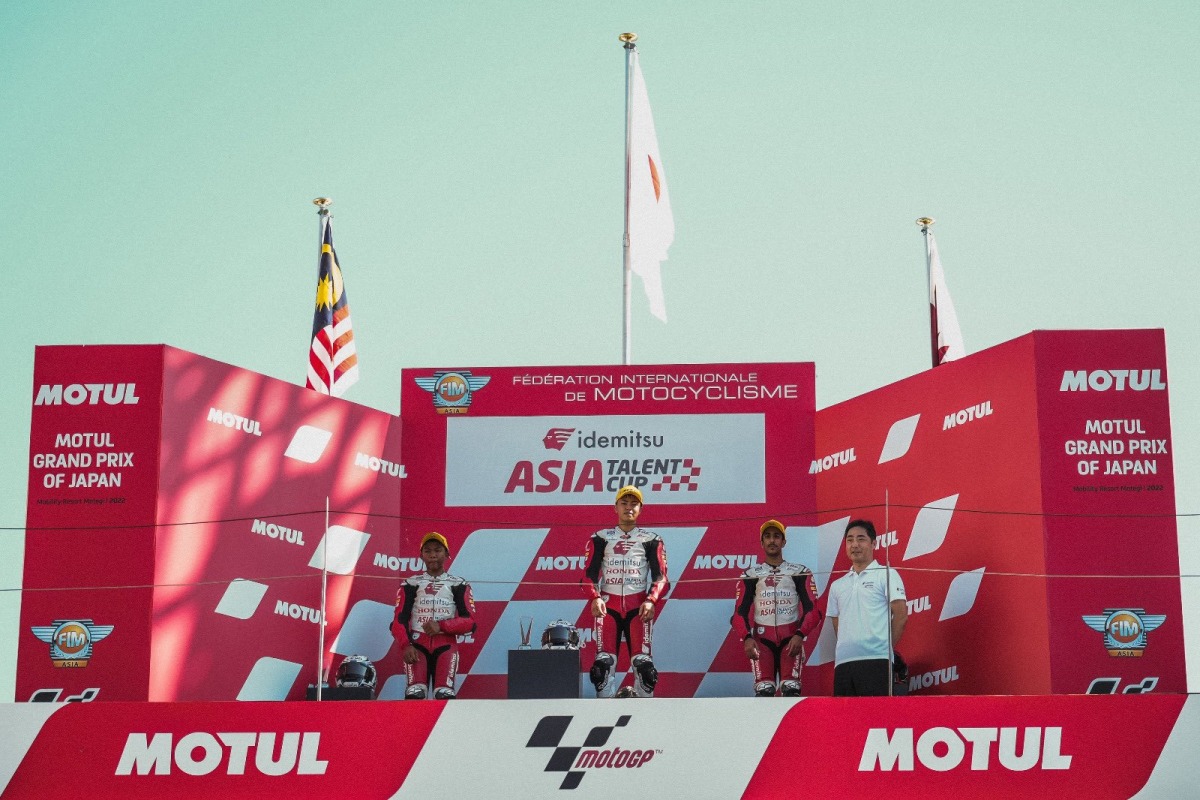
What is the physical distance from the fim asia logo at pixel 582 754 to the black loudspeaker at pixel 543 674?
1.33 feet

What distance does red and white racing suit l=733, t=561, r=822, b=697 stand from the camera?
1005 cm

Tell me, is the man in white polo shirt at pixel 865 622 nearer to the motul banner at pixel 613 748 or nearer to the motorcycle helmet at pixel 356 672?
the motul banner at pixel 613 748

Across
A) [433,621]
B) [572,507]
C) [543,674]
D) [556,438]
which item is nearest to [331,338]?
[556,438]

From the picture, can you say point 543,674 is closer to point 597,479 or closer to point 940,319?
point 597,479

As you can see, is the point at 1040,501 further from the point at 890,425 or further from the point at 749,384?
the point at 749,384

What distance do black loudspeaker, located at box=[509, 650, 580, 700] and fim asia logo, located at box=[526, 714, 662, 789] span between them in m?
0.40

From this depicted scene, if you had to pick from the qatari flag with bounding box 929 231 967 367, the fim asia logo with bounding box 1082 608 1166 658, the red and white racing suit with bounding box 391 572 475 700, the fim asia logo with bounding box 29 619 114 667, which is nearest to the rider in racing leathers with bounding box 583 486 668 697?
the red and white racing suit with bounding box 391 572 475 700

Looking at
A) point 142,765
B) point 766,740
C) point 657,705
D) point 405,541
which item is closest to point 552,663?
point 657,705

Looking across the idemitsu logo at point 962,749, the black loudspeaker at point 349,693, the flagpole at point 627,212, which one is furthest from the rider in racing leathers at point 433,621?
the idemitsu logo at point 962,749

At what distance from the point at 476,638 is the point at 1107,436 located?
4.64 m

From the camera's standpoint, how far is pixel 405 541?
38.8 feet

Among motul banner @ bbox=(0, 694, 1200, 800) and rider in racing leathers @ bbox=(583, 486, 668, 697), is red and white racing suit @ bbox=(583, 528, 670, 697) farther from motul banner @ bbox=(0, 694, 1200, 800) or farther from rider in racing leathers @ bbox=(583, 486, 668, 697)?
motul banner @ bbox=(0, 694, 1200, 800)

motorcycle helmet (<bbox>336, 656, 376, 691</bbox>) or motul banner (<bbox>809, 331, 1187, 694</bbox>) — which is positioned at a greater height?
motul banner (<bbox>809, 331, 1187, 694</bbox>)

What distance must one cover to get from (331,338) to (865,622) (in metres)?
5.75
